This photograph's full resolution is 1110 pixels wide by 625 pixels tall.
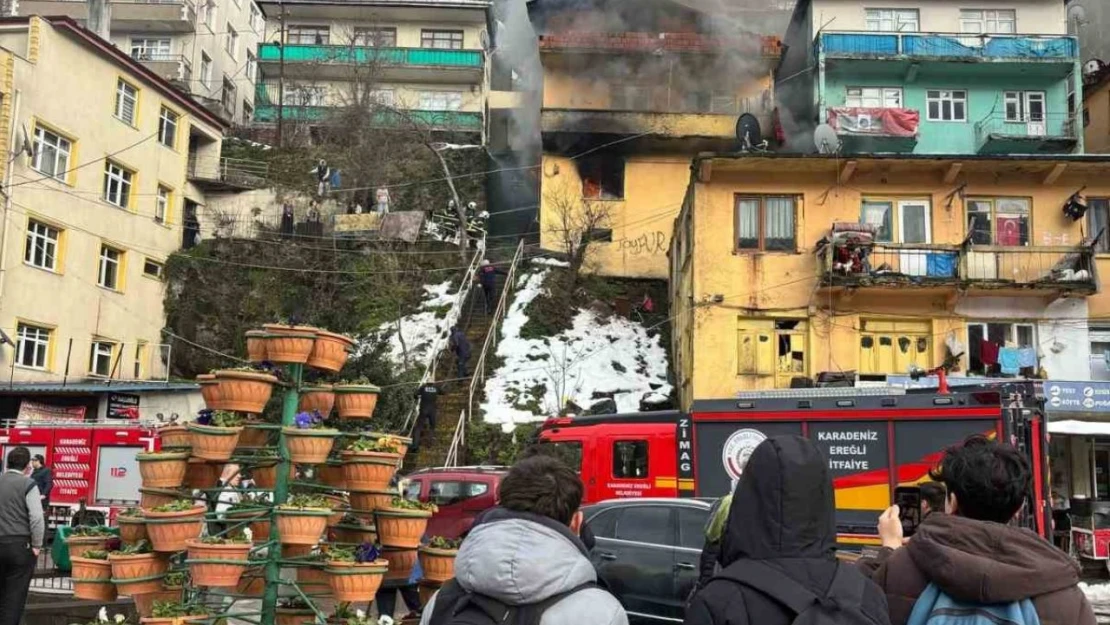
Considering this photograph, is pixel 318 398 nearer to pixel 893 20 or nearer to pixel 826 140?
pixel 826 140

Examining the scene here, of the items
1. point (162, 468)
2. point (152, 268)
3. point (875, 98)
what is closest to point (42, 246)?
point (152, 268)

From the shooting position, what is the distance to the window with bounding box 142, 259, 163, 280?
32531 mm

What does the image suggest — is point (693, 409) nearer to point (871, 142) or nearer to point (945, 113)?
point (871, 142)

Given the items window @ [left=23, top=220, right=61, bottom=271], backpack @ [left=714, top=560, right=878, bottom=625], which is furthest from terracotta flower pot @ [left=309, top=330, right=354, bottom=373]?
window @ [left=23, top=220, right=61, bottom=271]

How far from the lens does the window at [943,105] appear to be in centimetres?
3341

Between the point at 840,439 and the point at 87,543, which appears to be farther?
the point at 840,439

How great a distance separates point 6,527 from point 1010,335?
2321cm

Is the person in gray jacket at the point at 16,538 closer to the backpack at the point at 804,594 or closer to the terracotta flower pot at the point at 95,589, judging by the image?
the terracotta flower pot at the point at 95,589

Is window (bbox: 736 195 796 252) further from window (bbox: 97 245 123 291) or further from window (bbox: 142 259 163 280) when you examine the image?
window (bbox: 142 259 163 280)

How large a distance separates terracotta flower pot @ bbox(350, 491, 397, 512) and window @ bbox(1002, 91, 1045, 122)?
1302 inches

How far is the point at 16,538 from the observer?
750 centimetres

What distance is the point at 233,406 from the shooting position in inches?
241

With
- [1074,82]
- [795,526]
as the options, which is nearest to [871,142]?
[1074,82]

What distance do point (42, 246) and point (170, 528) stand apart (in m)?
26.0
